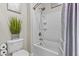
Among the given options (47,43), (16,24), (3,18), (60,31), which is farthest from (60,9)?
(3,18)

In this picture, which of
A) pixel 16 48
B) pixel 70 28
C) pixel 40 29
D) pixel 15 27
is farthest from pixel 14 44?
pixel 70 28

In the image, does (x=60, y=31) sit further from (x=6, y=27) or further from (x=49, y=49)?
(x=6, y=27)

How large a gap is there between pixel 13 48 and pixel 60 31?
1.65 feet

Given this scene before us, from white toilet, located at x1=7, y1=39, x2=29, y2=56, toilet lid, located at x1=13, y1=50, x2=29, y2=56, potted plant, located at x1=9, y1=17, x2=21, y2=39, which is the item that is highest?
potted plant, located at x1=9, y1=17, x2=21, y2=39

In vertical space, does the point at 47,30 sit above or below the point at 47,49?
above

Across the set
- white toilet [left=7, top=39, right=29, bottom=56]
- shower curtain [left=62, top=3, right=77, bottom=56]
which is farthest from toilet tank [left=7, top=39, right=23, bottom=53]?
shower curtain [left=62, top=3, right=77, bottom=56]

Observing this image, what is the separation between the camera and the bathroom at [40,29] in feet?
3.85

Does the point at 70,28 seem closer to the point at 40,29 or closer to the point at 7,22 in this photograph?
the point at 40,29

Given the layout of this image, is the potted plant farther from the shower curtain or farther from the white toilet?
the shower curtain

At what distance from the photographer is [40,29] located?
123cm

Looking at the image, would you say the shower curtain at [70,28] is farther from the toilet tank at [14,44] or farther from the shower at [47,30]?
the toilet tank at [14,44]

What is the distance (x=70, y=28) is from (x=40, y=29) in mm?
300

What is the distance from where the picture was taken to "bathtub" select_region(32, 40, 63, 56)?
1199 mm

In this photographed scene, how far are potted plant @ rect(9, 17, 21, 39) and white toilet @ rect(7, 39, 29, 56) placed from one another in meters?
0.05
